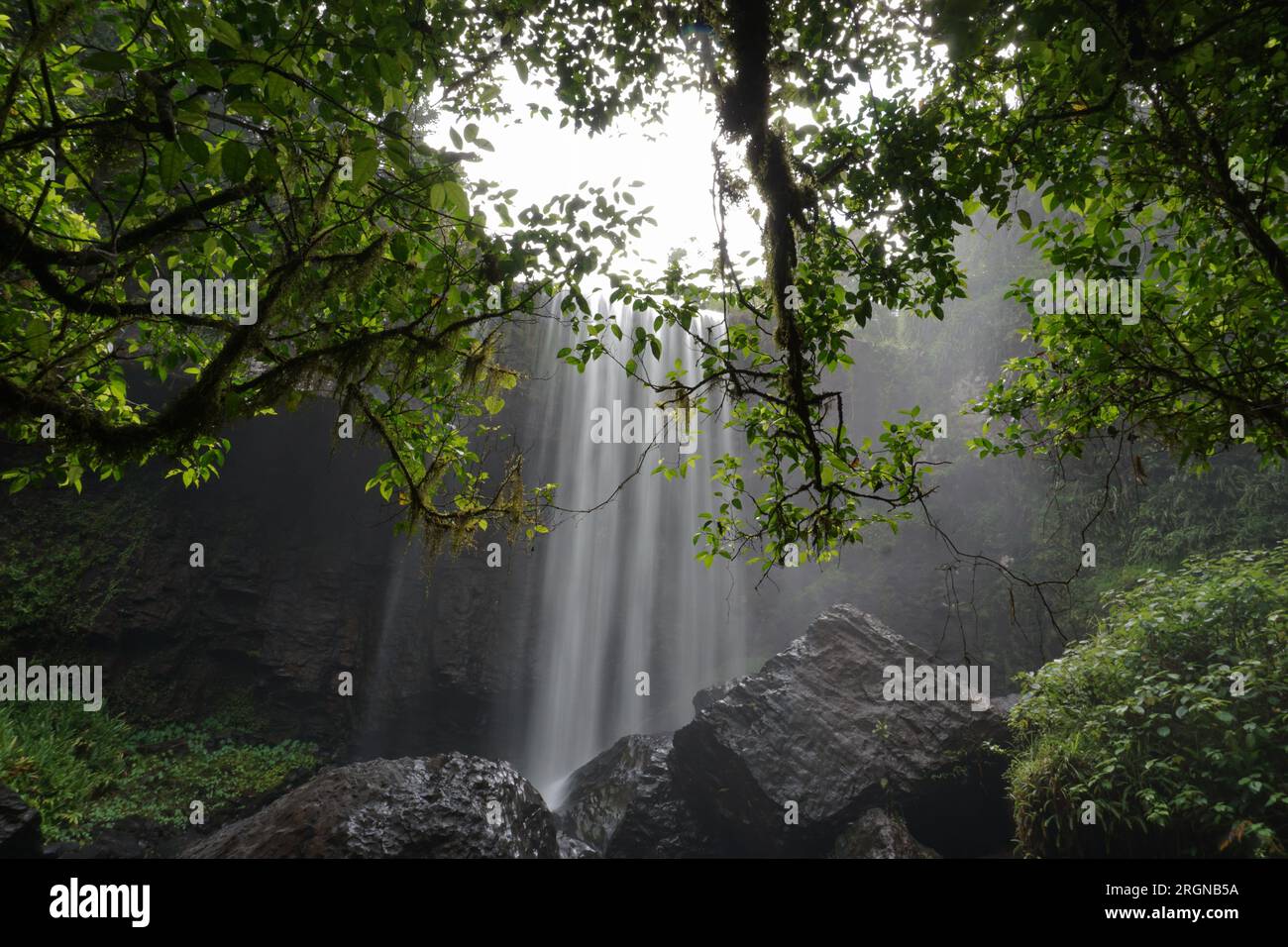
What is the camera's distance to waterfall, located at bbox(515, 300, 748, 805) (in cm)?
2266

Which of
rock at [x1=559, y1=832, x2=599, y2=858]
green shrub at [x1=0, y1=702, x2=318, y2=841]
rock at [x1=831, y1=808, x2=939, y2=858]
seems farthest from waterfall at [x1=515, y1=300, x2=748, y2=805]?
rock at [x1=831, y1=808, x2=939, y2=858]

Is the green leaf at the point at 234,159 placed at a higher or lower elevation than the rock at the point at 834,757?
higher

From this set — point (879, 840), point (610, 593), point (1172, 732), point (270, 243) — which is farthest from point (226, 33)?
point (610, 593)

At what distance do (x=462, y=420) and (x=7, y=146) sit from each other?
48.5 ft

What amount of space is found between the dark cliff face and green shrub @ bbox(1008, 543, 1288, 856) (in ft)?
35.2

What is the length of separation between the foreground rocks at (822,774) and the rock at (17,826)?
7838 mm

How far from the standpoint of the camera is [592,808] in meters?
12.2

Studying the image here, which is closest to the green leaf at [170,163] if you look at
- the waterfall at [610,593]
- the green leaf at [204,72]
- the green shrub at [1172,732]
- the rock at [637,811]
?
the green leaf at [204,72]

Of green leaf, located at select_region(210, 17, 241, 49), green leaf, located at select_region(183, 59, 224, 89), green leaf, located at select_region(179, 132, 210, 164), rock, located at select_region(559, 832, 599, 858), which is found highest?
green leaf, located at select_region(210, 17, 241, 49)

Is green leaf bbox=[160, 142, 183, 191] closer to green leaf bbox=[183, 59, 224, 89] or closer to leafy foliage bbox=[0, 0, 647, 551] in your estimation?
leafy foliage bbox=[0, 0, 647, 551]

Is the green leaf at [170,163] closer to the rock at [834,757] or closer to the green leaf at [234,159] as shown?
the green leaf at [234,159]

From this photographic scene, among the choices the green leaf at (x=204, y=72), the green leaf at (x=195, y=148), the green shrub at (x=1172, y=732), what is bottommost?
the green shrub at (x=1172, y=732)

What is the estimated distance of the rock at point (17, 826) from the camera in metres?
5.95
